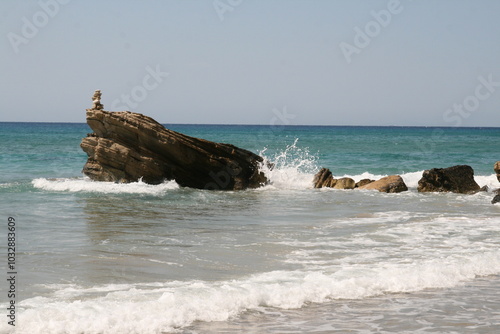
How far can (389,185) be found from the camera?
2186cm

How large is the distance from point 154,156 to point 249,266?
1250cm

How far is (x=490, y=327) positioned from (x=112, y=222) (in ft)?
29.9

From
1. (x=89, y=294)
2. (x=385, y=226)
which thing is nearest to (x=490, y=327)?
(x=89, y=294)

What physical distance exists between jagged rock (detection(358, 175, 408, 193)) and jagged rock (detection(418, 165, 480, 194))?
69 centimetres

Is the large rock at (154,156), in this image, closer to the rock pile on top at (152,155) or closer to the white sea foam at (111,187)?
the rock pile on top at (152,155)

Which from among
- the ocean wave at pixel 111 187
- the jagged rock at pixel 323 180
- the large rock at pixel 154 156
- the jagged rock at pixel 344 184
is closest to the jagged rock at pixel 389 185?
the jagged rock at pixel 344 184

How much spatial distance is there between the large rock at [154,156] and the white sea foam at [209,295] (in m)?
12.5

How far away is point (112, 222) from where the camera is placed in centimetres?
1396

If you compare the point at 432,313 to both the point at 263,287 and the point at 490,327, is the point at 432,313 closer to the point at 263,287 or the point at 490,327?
the point at 490,327

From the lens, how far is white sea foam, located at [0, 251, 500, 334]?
676 centimetres

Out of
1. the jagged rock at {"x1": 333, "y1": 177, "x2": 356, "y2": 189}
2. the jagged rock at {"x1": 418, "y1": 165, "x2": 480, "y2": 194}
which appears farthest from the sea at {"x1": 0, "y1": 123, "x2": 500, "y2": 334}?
the jagged rock at {"x1": 333, "y1": 177, "x2": 356, "y2": 189}

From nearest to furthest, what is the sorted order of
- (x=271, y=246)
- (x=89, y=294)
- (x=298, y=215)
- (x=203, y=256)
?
(x=89, y=294)
(x=203, y=256)
(x=271, y=246)
(x=298, y=215)

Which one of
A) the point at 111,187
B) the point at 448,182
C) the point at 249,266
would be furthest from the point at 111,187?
the point at 249,266

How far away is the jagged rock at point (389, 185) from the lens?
2170 centimetres
